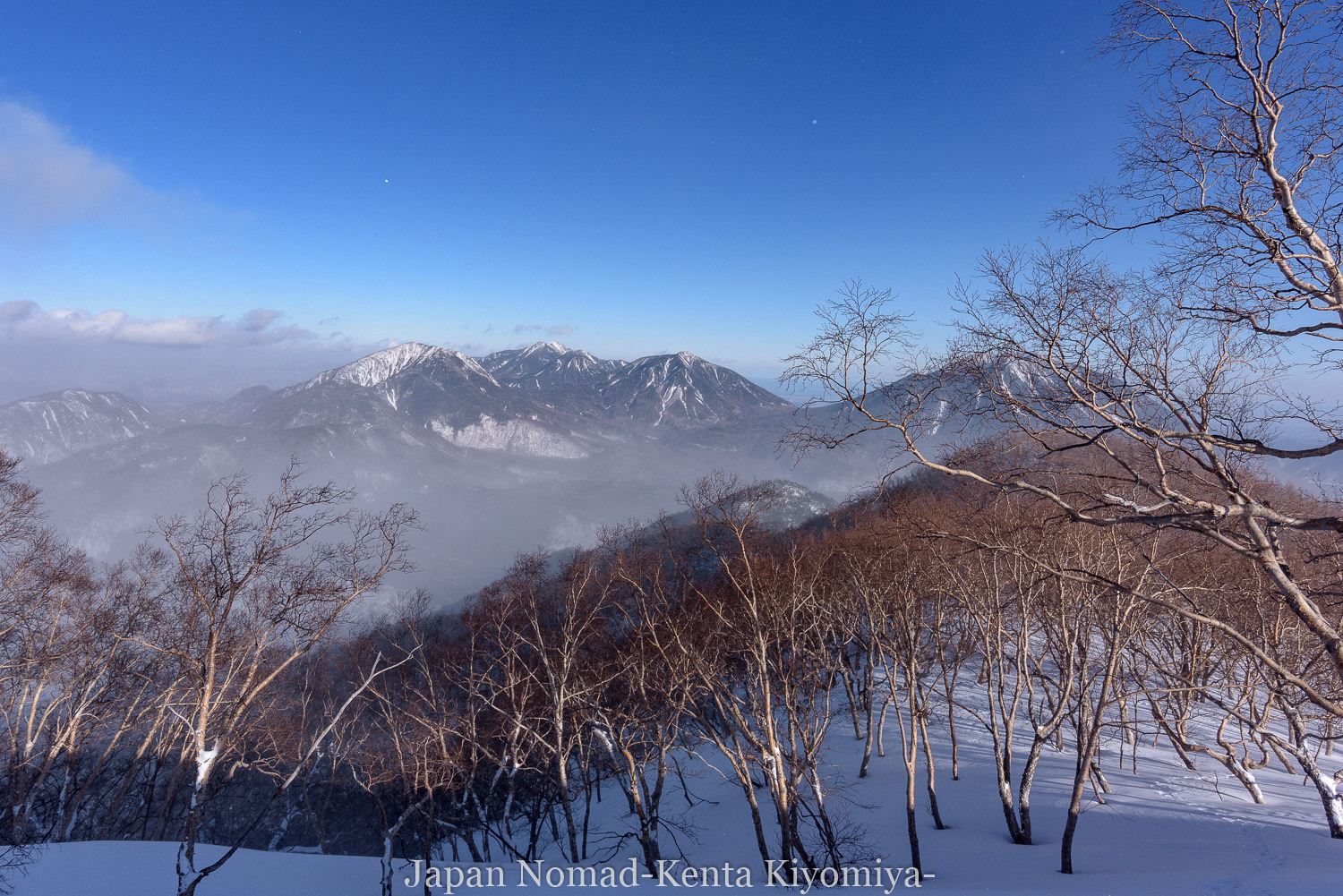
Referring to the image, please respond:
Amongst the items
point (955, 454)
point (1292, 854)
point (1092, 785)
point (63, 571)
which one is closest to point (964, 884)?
point (1292, 854)

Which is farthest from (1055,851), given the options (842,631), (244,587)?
(244,587)

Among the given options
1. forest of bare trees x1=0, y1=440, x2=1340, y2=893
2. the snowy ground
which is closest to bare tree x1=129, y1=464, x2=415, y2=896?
forest of bare trees x1=0, y1=440, x2=1340, y2=893

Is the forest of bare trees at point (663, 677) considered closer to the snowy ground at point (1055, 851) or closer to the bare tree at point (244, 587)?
the bare tree at point (244, 587)

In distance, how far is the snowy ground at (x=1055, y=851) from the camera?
30.6 ft

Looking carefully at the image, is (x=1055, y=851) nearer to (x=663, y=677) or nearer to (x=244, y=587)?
(x=663, y=677)

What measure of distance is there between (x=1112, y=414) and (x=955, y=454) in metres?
2.12

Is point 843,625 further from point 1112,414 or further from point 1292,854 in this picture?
point 1112,414

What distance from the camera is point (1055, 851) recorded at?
12.6m

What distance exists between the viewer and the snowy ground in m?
9.31

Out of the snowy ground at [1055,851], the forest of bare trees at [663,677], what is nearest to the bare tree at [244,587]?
the forest of bare trees at [663,677]

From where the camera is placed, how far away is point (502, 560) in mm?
173125

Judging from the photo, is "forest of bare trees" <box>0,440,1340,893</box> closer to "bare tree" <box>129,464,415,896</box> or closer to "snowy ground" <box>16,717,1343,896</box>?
"bare tree" <box>129,464,415,896</box>

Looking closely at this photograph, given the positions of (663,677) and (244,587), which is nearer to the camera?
(244,587)

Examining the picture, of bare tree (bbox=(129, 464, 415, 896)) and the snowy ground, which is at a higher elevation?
bare tree (bbox=(129, 464, 415, 896))
